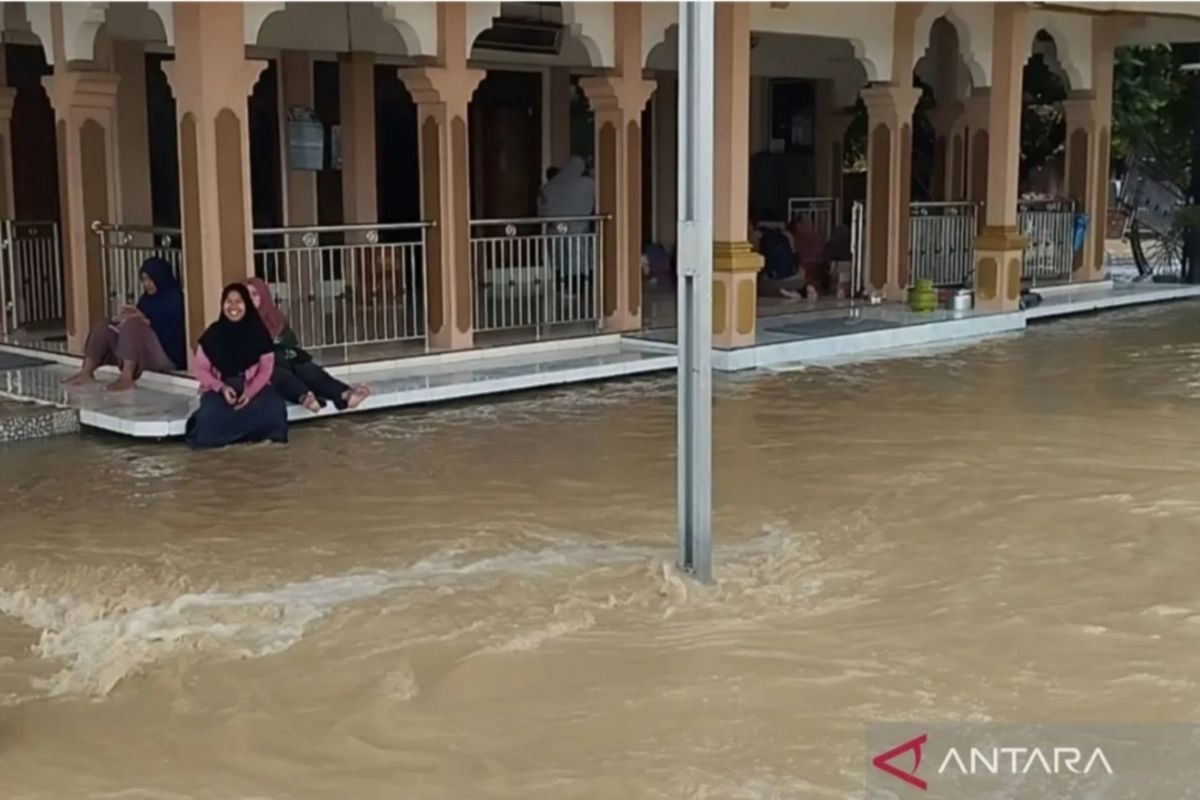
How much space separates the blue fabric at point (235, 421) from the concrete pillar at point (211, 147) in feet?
3.55

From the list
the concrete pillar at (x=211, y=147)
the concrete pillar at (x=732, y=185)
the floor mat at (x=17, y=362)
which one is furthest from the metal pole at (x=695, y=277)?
the floor mat at (x=17, y=362)

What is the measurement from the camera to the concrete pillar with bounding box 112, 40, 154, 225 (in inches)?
475

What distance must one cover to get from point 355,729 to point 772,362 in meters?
7.62

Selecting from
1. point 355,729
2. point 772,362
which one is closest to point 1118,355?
point 772,362

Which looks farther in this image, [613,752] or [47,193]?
[47,193]

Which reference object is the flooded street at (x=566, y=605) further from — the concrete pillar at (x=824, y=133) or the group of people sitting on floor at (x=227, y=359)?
the concrete pillar at (x=824, y=133)

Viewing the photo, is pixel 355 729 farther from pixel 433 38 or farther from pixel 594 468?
pixel 433 38

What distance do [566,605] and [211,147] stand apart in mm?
4859

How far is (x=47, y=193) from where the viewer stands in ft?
40.5

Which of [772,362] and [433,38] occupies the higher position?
[433,38]

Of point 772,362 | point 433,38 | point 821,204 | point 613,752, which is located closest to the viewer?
point 613,752

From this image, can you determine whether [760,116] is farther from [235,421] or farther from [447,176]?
[235,421]

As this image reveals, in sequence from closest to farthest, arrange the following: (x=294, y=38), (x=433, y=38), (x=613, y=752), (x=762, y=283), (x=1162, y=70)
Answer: (x=613, y=752)
(x=433, y=38)
(x=294, y=38)
(x=762, y=283)
(x=1162, y=70)

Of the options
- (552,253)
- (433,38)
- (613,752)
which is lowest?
(613,752)
